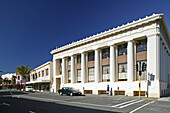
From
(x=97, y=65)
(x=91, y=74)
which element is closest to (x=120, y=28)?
(x=97, y=65)

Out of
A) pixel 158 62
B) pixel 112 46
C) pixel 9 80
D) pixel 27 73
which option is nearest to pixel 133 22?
pixel 112 46

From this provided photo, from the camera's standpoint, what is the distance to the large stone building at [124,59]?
22656 millimetres

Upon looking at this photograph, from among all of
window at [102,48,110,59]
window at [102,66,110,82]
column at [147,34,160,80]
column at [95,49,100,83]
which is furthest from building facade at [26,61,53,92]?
column at [147,34,160,80]

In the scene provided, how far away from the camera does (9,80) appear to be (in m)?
101

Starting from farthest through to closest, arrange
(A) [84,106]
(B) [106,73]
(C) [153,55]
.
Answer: (B) [106,73], (C) [153,55], (A) [84,106]

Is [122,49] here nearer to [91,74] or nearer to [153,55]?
[153,55]

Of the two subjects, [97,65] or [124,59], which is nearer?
[124,59]

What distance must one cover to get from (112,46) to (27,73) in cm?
4706

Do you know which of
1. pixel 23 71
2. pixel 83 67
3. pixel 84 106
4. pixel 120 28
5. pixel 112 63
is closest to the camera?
pixel 84 106

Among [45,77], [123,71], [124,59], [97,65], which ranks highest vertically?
[124,59]

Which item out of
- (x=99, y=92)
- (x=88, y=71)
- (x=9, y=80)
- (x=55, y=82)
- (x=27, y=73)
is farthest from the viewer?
(x=9, y=80)

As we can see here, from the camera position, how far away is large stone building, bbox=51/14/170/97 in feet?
74.3

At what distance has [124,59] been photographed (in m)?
27.2

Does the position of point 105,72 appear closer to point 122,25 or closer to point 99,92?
point 99,92
